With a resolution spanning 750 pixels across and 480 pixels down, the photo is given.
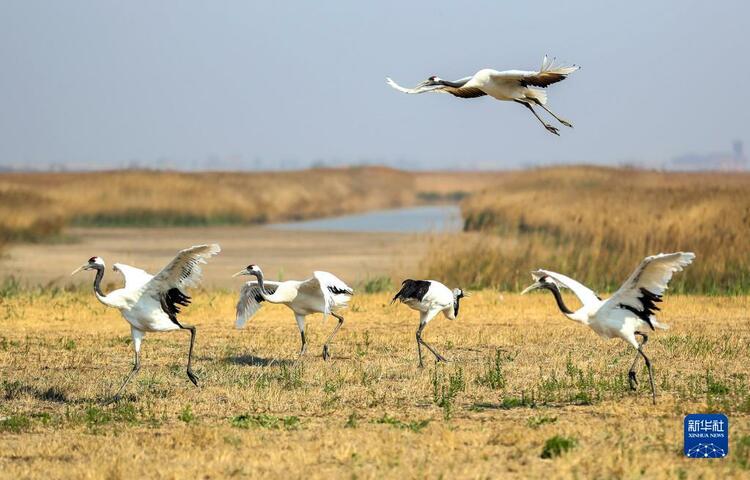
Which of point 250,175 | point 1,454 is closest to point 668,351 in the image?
point 1,454

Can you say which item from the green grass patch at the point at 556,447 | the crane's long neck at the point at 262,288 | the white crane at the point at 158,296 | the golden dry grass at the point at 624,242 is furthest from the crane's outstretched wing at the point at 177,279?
the golden dry grass at the point at 624,242

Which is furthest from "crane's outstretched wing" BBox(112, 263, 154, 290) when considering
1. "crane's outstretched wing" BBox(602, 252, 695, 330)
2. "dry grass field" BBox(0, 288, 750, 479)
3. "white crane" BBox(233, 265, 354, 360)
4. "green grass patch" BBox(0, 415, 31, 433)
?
"crane's outstretched wing" BBox(602, 252, 695, 330)

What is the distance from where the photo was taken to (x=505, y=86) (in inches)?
457

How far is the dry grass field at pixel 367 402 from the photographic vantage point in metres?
7.38

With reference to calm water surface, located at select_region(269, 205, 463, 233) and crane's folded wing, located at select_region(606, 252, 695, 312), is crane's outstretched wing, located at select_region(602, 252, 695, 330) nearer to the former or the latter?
crane's folded wing, located at select_region(606, 252, 695, 312)

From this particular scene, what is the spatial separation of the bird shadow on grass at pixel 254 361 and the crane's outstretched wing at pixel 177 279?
1.49 m

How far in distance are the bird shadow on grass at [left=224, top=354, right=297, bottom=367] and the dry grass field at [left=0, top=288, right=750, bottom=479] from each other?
0.12ft

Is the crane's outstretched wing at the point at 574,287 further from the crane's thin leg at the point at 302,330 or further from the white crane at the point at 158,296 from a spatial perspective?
the crane's thin leg at the point at 302,330

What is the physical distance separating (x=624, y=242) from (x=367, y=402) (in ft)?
36.5

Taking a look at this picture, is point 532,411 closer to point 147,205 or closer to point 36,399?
point 36,399

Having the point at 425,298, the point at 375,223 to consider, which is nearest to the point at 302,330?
the point at 425,298

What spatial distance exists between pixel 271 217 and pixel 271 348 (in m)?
28.1

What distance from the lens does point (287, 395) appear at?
32.1ft

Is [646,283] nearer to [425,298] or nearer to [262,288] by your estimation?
[425,298]
